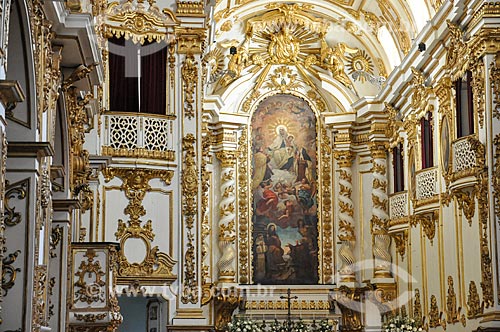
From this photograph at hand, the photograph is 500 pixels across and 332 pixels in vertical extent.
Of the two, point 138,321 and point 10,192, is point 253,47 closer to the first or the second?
point 138,321

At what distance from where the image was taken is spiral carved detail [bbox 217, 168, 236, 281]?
93.9 feet

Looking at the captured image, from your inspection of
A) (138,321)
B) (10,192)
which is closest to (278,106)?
(138,321)

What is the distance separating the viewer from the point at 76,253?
1575 cm

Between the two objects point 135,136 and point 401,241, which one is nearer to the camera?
point 135,136

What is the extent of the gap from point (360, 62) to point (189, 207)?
10.6 metres

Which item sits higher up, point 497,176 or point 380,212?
point 380,212

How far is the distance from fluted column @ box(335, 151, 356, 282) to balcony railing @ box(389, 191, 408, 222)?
4.79ft

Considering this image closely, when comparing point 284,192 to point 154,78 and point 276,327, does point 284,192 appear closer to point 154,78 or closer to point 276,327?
point 276,327

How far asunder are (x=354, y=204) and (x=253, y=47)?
5815 millimetres

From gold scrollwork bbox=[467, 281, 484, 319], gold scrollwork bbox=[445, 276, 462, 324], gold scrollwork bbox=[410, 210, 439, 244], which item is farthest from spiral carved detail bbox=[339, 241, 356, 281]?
gold scrollwork bbox=[467, 281, 484, 319]

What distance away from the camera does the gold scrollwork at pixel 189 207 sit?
2153 cm

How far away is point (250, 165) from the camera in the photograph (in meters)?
29.8

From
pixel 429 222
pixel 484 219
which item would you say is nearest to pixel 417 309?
pixel 429 222

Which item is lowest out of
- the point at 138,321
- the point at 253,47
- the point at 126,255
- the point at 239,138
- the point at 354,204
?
the point at 138,321
